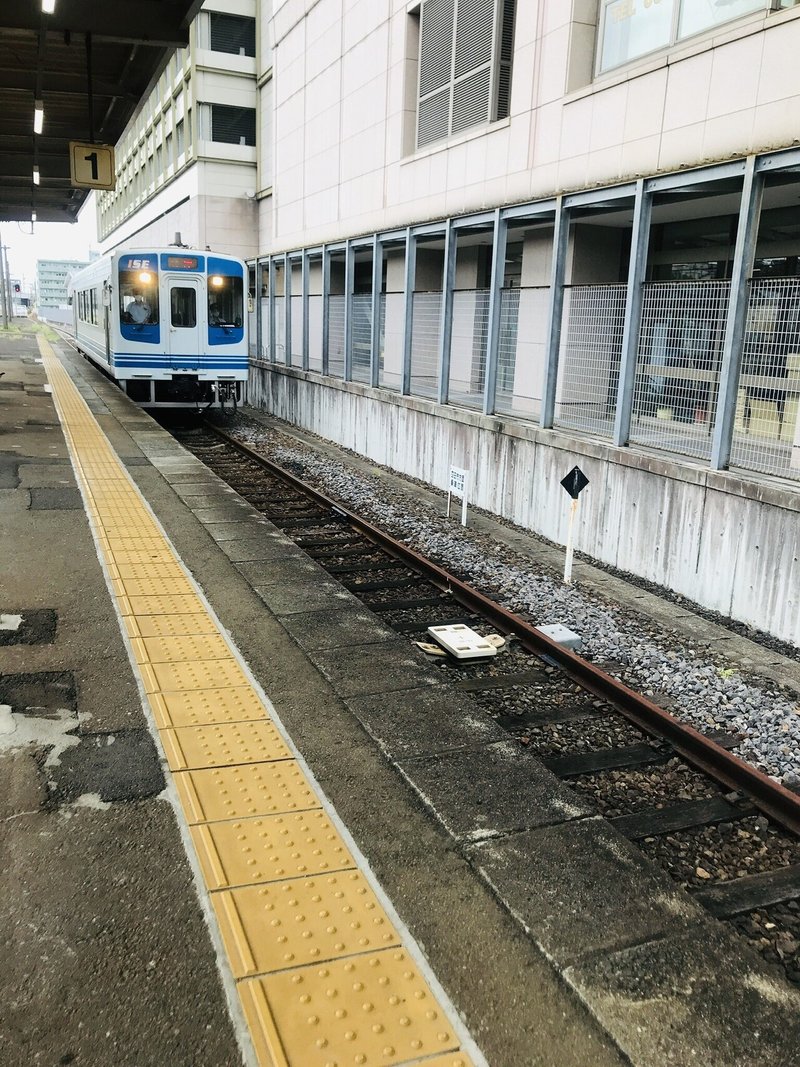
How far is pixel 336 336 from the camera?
689 inches

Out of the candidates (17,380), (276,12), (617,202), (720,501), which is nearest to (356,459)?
(617,202)

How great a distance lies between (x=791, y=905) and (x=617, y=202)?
7.65 m

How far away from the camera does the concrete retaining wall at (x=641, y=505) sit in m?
6.75

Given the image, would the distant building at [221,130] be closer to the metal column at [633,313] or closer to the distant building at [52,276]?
the metal column at [633,313]

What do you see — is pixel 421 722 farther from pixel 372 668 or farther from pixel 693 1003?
pixel 693 1003

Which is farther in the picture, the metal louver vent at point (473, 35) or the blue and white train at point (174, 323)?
the blue and white train at point (174, 323)

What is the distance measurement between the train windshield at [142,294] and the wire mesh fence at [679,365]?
11316mm

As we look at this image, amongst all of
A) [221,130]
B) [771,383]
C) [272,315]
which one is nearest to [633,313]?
[771,383]

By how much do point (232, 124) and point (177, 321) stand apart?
21.1 meters

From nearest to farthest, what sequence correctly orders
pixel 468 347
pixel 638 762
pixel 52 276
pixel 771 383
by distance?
pixel 638 762, pixel 771 383, pixel 468 347, pixel 52 276

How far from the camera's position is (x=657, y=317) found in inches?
326

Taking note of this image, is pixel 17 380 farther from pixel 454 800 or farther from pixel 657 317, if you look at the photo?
pixel 454 800

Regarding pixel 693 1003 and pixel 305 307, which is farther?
pixel 305 307

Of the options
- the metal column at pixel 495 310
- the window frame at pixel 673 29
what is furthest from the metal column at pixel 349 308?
the window frame at pixel 673 29
